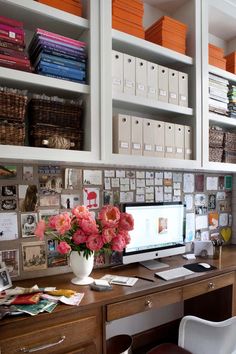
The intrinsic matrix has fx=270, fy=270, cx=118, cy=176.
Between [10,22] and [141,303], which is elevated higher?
[10,22]

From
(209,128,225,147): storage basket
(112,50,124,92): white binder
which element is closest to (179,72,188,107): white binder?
(209,128,225,147): storage basket

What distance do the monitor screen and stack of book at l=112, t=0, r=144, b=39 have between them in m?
1.09

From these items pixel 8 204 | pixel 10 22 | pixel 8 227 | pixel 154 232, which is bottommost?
pixel 154 232

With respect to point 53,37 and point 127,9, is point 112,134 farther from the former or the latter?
point 127,9

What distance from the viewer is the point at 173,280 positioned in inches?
62.1

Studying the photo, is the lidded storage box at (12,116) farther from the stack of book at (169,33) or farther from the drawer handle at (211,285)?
the drawer handle at (211,285)

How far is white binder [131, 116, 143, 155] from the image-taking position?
166 cm

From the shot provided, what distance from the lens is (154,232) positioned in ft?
6.12

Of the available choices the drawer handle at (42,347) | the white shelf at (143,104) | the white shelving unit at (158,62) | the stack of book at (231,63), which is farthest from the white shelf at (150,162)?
the stack of book at (231,63)

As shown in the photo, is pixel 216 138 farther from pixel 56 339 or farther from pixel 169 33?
pixel 56 339

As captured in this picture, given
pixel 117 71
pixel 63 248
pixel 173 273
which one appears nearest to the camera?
pixel 63 248

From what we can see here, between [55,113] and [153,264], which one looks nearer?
[55,113]

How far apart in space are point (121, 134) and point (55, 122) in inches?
15.3

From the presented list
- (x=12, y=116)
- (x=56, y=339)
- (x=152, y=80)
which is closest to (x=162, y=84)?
(x=152, y=80)
